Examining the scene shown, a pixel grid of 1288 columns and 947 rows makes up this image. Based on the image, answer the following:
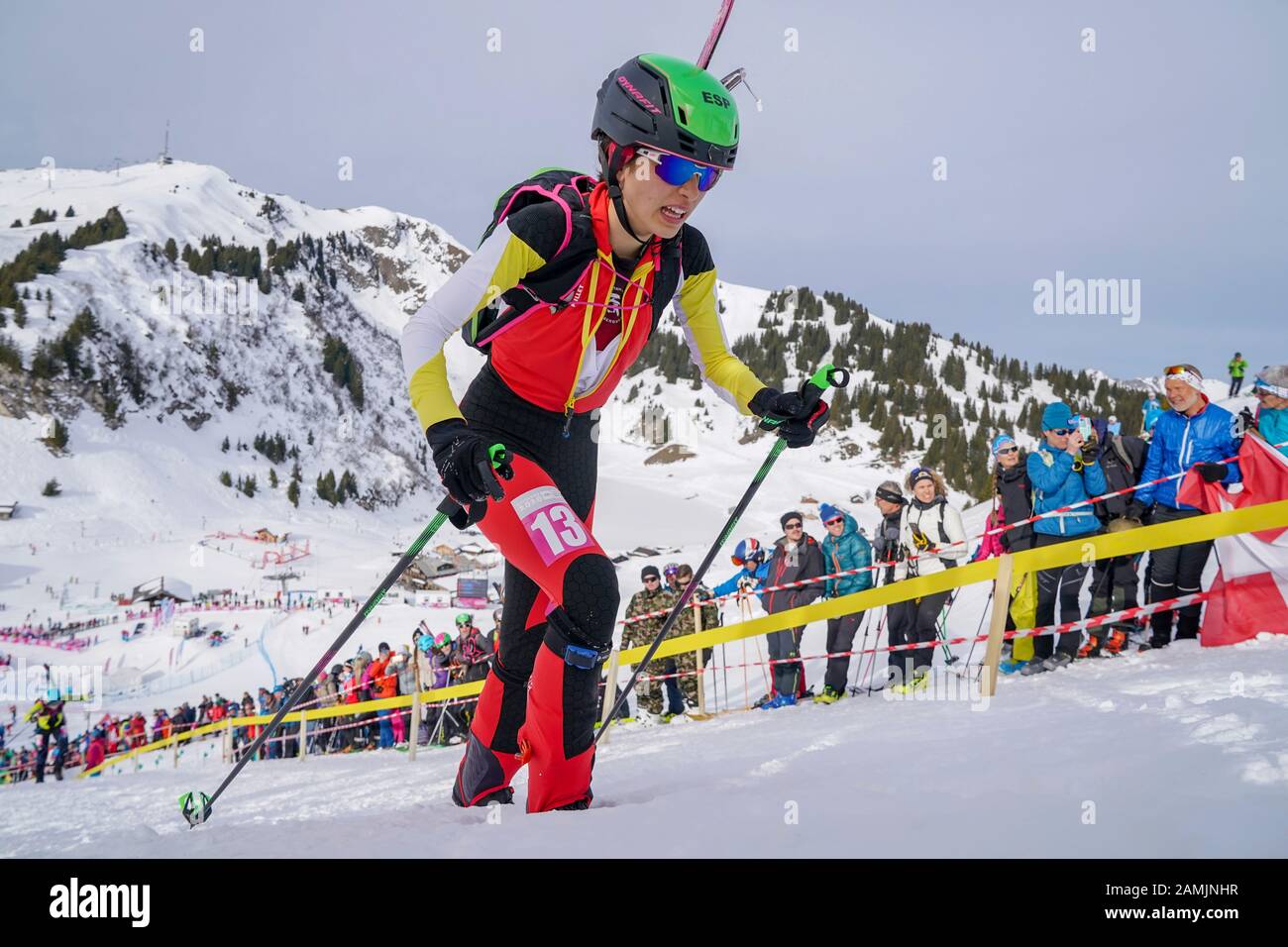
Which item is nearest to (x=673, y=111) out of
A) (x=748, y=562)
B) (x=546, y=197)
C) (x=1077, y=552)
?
(x=546, y=197)

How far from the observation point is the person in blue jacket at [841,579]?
695 cm

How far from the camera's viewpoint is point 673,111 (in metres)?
2.81

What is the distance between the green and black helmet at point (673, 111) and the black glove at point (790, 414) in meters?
0.94

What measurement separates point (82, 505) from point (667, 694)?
71.4 m

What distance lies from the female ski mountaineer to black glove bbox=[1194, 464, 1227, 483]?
14.0 ft

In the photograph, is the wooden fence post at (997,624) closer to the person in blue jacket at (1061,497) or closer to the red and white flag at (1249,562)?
the person in blue jacket at (1061,497)

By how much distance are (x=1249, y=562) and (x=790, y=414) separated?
Answer: 14.5 ft

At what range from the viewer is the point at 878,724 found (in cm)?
455

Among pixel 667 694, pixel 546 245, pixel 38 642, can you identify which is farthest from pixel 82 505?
pixel 546 245

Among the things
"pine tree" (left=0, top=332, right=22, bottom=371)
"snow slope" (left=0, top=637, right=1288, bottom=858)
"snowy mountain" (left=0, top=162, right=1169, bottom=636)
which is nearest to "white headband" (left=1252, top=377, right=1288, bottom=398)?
"snow slope" (left=0, top=637, right=1288, bottom=858)

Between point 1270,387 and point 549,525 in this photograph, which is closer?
point 549,525

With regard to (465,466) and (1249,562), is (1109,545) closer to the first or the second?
(1249,562)

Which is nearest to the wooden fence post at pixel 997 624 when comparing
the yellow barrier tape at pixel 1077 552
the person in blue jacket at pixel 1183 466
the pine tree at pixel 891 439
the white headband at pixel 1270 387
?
the yellow barrier tape at pixel 1077 552
